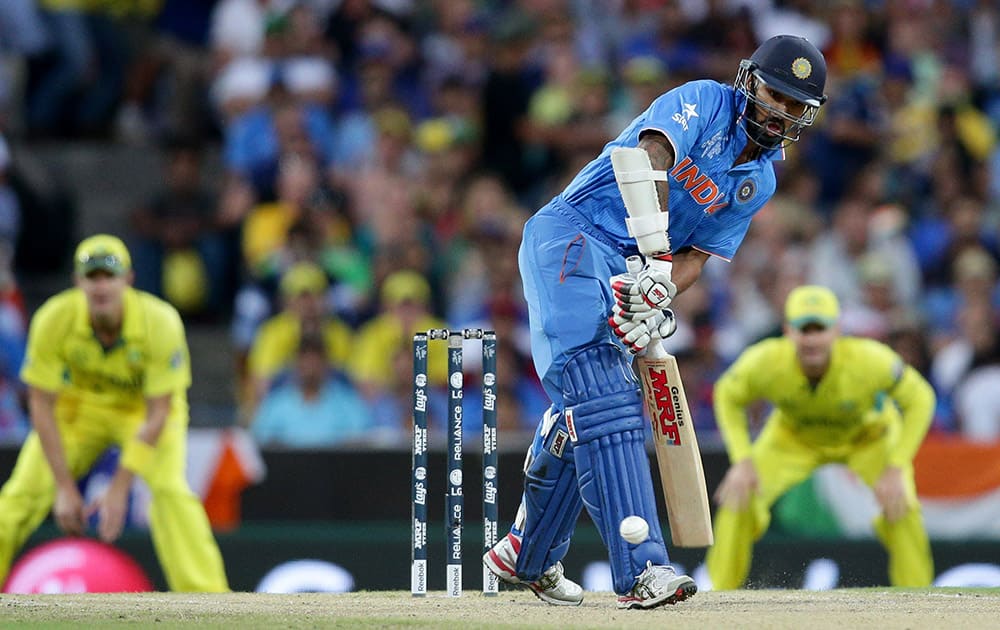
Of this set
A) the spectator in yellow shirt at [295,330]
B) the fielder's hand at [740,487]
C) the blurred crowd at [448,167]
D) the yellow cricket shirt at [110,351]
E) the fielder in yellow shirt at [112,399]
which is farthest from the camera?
the blurred crowd at [448,167]

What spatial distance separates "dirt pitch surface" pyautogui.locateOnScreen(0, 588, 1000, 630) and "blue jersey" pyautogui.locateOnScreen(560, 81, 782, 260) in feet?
4.54

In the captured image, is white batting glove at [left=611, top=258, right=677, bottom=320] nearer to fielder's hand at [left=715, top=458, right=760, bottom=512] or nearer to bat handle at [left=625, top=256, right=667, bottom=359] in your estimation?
bat handle at [left=625, top=256, right=667, bottom=359]

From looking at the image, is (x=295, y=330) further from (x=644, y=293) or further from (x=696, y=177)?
(x=644, y=293)

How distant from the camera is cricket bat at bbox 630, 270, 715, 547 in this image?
19.8 feet

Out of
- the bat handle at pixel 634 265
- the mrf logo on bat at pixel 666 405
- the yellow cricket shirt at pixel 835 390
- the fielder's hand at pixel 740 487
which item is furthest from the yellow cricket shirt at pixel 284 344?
the bat handle at pixel 634 265

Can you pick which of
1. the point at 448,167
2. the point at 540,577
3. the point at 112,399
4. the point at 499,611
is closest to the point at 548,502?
the point at 540,577

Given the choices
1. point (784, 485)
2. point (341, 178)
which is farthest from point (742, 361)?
point (341, 178)

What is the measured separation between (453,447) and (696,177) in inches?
59.0

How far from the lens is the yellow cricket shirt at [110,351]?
9.08 meters

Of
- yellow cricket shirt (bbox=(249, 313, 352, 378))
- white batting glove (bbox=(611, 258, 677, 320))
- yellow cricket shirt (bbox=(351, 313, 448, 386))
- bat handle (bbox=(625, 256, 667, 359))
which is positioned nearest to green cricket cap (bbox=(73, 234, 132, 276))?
yellow cricket shirt (bbox=(249, 313, 352, 378))

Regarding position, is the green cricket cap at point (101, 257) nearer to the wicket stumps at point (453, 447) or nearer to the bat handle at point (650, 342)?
the wicket stumps at point (453, 447)

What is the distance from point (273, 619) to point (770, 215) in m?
7.22

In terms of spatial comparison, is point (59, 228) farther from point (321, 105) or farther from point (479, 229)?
point (479, 229)

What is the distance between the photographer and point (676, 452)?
608 centimetres
